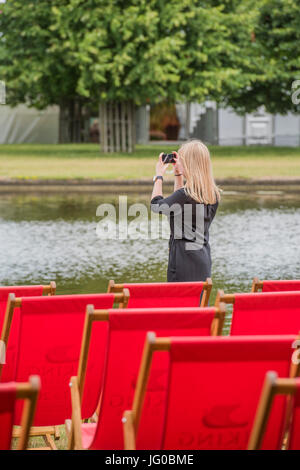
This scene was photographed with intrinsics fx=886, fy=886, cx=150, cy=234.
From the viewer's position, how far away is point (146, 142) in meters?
60.2

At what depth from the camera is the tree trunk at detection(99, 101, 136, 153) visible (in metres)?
39.2

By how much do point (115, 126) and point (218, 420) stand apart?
36.9 m

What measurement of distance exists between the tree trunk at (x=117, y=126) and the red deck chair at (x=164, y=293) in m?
34.1

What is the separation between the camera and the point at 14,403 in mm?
2660

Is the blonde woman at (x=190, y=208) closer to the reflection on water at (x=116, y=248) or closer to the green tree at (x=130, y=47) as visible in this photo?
the reflection on water at (x=116, y=248)

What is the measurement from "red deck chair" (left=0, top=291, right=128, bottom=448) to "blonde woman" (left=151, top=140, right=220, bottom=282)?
182 centimetres

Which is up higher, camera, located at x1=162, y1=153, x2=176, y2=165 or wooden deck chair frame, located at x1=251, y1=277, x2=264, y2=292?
camera, located at x1=162, y1=153, x2=176, y2=165

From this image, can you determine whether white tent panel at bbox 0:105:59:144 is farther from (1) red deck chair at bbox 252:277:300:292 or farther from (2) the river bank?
(1) red deck chair at bbox 252:277:300:292

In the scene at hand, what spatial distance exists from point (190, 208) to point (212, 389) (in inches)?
127

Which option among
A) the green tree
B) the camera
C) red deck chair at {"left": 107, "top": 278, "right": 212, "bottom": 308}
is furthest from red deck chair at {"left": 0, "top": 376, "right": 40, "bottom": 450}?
the green tree

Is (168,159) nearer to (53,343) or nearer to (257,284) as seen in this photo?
(257,284)

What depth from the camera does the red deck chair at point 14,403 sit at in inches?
101

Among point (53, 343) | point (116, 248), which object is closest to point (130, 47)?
point (116, 248)

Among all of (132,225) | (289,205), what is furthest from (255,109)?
(132,225)
